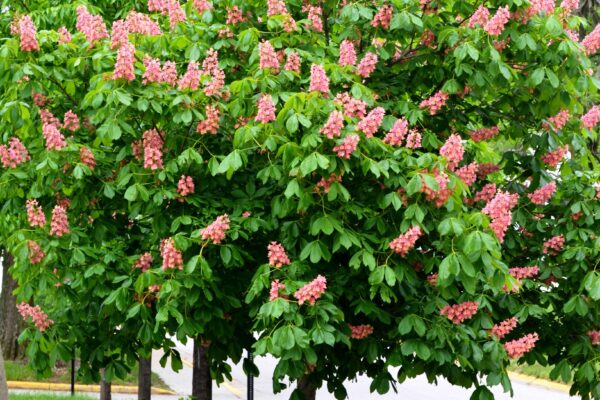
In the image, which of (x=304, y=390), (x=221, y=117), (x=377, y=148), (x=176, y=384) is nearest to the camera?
(x=377, y=148)

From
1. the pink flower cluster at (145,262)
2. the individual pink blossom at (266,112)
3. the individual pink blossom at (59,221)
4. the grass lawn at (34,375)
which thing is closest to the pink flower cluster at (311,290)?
the individual pink blossom at (266,112)

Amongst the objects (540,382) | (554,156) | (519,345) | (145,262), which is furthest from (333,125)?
(540,382)

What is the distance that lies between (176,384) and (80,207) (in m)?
13.1

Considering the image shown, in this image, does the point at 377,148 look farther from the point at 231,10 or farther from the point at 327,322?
the point at 231,10

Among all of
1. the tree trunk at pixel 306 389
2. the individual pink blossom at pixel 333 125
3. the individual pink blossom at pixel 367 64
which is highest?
the individual pink blossom at pixel 367 64

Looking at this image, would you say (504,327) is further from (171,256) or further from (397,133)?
(171,256)

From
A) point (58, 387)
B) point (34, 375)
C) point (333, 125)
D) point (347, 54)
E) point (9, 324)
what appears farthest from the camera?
point (9, 324)

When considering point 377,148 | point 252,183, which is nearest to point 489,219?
point 377,148

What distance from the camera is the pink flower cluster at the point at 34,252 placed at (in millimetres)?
6711

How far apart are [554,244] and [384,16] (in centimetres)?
216

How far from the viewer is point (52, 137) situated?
21.5 ft

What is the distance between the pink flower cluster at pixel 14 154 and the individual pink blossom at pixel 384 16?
2673 millimetres

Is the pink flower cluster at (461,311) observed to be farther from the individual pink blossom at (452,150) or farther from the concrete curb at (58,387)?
the concrete curb at (58,387)

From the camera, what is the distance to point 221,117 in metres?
6.57
